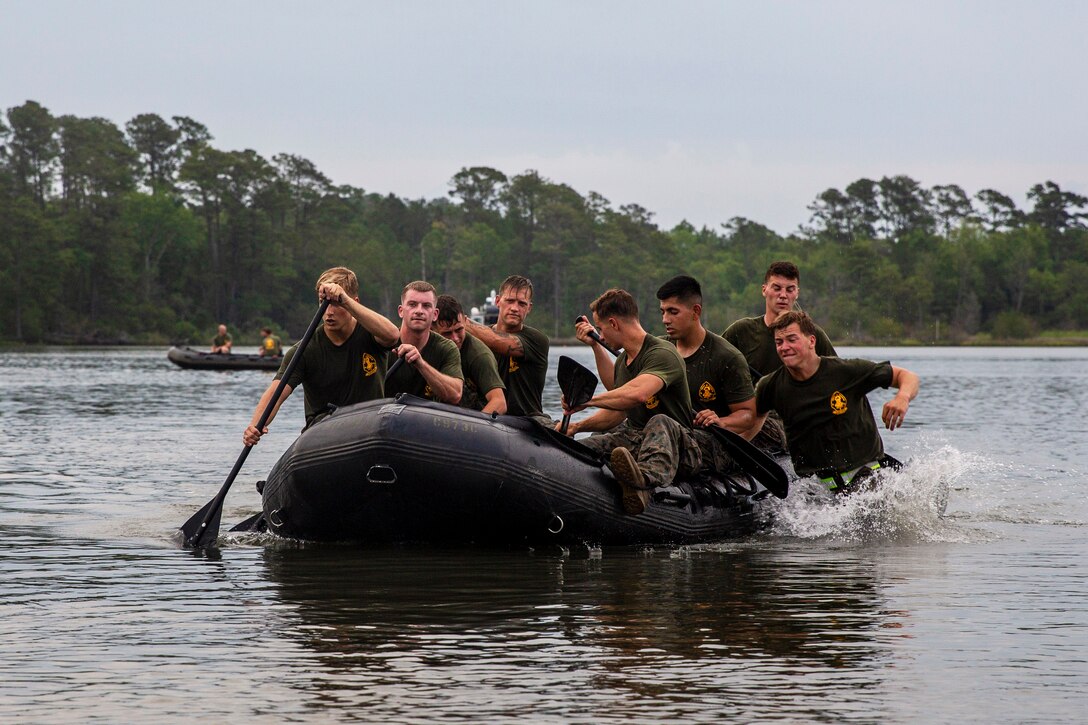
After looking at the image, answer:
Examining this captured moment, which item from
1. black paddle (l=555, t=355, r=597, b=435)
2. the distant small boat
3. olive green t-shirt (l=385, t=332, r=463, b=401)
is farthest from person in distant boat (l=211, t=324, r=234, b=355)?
black paddle (l=555, t=355, r=597, b=435)

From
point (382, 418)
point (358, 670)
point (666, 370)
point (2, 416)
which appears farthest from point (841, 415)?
point (2, 416)

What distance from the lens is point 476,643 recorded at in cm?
659

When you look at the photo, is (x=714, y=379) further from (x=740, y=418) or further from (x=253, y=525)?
(x=253, y=525)

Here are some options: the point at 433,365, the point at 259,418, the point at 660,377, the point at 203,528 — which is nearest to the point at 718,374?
the point at 660,377

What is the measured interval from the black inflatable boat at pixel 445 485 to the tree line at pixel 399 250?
8722 cm

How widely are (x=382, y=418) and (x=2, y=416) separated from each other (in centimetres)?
1854

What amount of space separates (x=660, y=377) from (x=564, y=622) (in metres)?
2.28

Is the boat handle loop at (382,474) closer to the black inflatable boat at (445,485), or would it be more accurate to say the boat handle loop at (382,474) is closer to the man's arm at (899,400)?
the black inflatable boat at (445,485)

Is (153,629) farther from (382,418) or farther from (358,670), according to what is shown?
(382,418)

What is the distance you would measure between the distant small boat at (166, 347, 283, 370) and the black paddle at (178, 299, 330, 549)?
35113mm

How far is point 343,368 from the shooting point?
375 inches

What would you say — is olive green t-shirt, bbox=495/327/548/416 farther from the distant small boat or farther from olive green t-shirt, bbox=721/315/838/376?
the distant small boat

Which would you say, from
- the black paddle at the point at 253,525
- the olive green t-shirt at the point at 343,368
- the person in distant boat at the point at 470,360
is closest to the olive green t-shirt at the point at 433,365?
the olive green t-shirt at the point at 343,368

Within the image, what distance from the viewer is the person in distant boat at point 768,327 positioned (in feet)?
34.5
